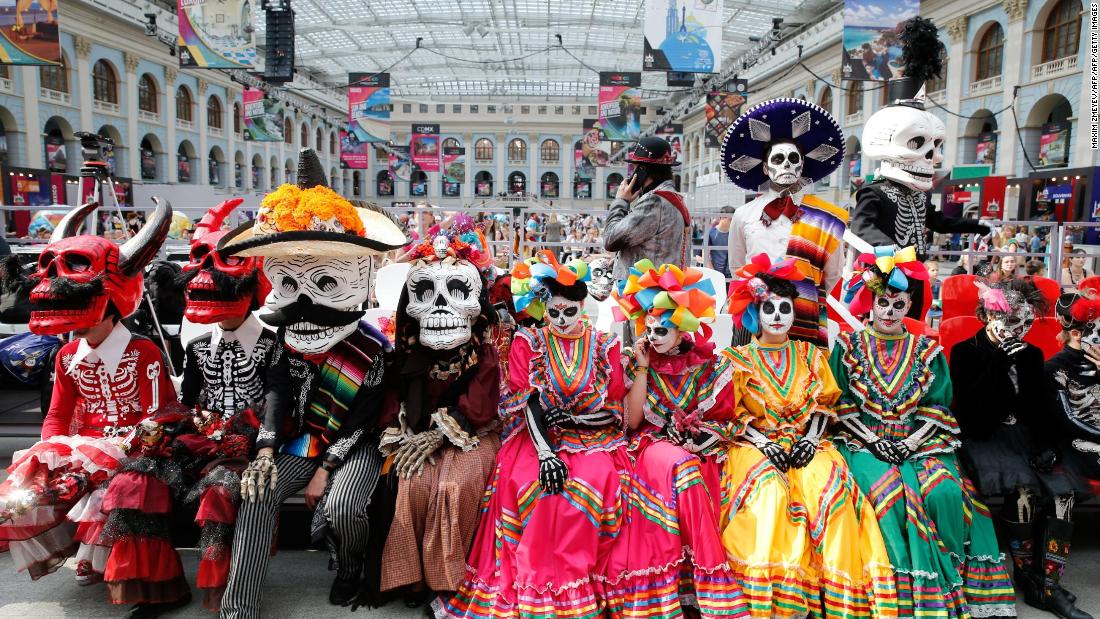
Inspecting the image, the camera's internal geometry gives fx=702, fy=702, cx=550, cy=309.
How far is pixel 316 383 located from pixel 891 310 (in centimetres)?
243

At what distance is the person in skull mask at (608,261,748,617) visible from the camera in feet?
8.20

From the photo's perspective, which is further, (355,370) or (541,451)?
(355,370)

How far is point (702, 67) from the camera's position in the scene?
432 inches

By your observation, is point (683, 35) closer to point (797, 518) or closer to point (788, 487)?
point (788, 487)

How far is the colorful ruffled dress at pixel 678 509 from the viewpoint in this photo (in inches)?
97.9

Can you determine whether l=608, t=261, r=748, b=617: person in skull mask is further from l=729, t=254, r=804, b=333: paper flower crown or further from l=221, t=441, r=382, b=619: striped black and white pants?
l=221, t=441, r=382, b=619: striped black and white pants

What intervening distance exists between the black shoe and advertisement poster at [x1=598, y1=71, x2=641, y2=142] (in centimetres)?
1688

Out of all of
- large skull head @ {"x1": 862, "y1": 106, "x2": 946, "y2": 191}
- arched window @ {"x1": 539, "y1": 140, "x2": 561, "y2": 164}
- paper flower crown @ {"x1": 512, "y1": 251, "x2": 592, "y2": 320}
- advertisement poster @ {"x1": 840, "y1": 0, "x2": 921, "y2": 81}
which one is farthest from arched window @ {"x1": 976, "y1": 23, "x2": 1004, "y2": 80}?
arched window @ {"x1": 539, "y1": 140, "x2": 561, "y2": 164}

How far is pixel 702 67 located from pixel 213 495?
400 inches

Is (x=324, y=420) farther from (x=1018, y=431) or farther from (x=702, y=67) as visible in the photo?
(x=702, y=67)

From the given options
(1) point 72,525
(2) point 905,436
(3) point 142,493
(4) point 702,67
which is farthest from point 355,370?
(4) point 702,67

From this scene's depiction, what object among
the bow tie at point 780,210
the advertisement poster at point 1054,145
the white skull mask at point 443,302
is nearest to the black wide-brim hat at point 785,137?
the bow tie at point 780,210

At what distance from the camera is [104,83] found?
2480 cm

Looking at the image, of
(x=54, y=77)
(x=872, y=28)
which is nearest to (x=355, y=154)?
(x=54, y=77)
